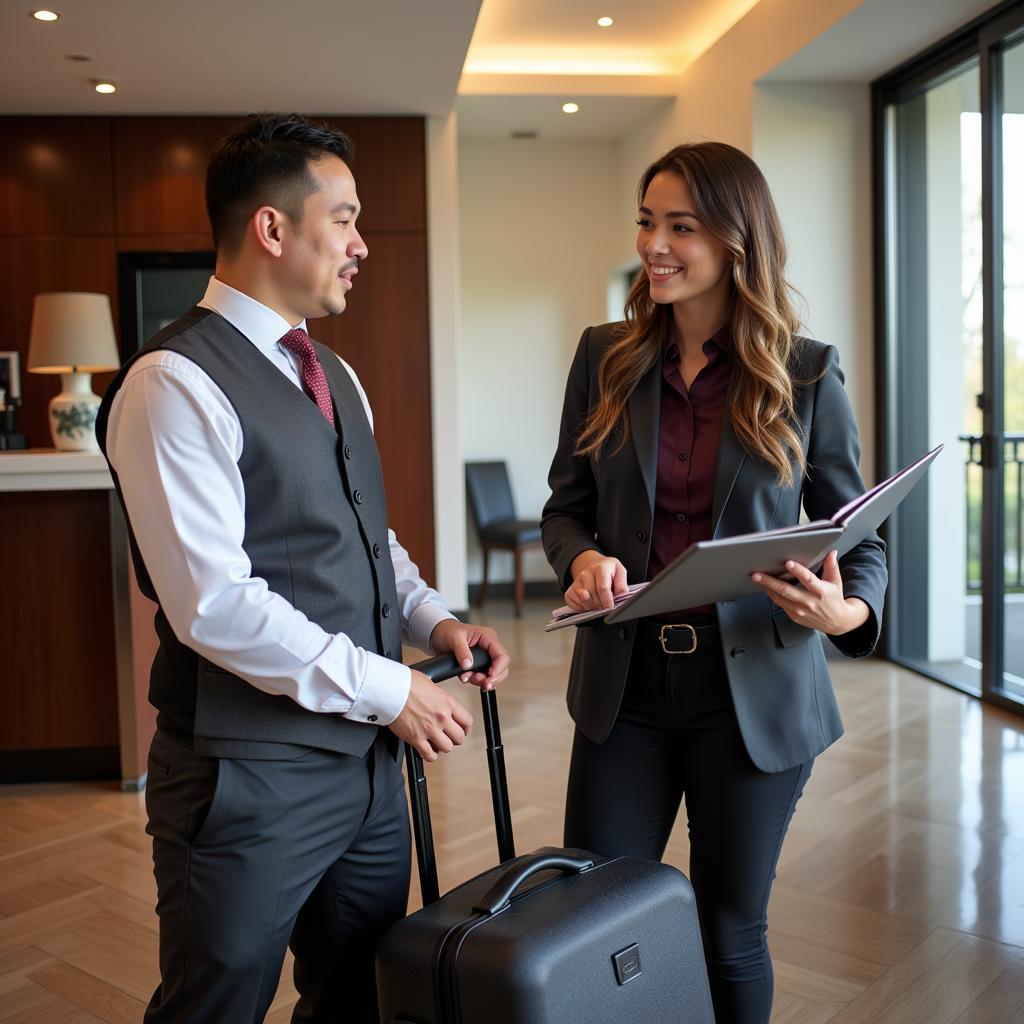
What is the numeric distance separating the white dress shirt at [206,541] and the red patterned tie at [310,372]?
0.17m

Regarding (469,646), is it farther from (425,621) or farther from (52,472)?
(52,472)

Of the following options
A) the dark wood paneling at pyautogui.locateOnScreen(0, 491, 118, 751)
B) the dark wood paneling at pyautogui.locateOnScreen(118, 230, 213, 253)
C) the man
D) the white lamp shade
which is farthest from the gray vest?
the dark wood paneling at pyautogui.locateOnScreen(118, 230, 213, 253)

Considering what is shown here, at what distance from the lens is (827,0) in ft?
15.6

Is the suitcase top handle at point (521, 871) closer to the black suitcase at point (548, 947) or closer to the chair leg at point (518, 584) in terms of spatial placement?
the black suitcase at point (548, 947)

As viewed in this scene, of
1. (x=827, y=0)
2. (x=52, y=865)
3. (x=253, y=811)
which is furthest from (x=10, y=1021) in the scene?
(x=827, y=0)

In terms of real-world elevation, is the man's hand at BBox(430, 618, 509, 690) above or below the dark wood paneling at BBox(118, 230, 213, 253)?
below

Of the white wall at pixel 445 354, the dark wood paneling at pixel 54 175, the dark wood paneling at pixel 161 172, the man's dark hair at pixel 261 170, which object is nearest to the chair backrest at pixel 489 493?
the white wall at pixel 445 354

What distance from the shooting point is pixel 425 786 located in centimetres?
143

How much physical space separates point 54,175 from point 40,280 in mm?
581

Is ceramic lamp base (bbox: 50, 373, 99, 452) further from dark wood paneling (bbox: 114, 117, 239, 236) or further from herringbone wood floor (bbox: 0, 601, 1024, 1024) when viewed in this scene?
dark wood paneling (bbox: 114, 117, 239, 236)

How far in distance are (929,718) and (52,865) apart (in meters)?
3.32

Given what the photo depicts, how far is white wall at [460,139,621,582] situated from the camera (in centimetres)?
768

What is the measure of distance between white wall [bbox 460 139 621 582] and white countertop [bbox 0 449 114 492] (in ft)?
13.4

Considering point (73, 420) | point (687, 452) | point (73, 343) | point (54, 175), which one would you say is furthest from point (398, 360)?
point (687, 452)
